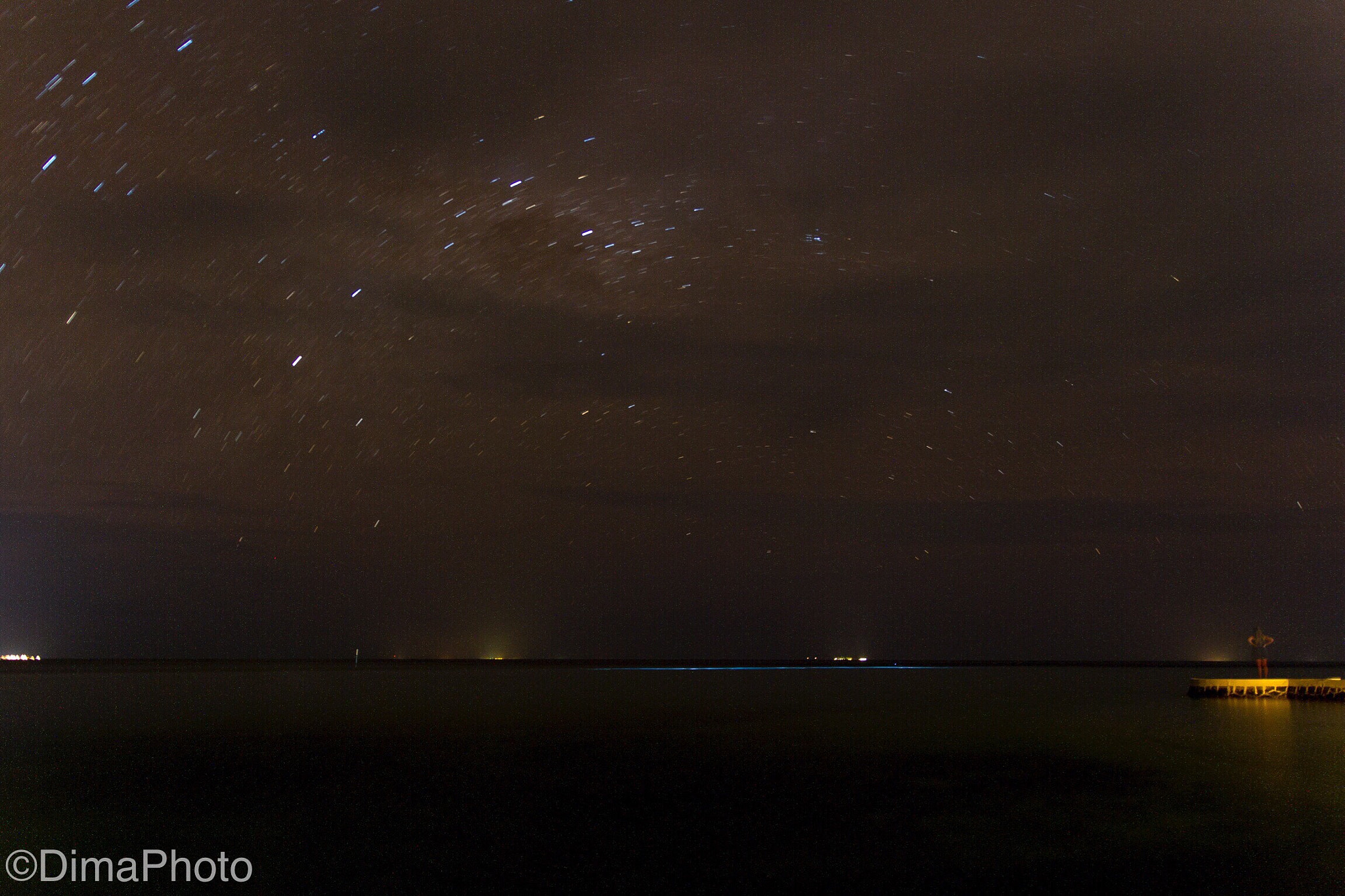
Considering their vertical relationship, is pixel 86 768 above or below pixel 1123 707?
above

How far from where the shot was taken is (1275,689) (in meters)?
72.2

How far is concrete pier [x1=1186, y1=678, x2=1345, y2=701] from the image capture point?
6800 centimetres

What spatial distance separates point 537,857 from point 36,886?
27.5 ft

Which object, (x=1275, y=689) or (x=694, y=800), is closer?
(x=694, y=800)

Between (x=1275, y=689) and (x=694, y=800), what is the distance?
216ft

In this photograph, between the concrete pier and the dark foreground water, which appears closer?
the dark foreground water

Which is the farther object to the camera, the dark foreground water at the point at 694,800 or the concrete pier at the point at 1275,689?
the concrete pier at the point at 1275,689

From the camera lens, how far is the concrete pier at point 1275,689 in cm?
6800

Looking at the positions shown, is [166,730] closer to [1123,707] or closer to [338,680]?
[1123,707]

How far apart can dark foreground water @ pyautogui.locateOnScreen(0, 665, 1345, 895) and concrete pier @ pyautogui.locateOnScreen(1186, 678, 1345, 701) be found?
1991cm

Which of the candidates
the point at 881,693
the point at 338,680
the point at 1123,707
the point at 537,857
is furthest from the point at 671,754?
the point at 338,680

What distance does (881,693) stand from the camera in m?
88.5

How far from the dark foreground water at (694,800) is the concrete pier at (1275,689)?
65.3 ft

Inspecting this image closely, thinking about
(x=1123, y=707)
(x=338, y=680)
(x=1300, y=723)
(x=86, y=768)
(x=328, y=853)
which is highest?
(x=328, y=853)
